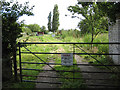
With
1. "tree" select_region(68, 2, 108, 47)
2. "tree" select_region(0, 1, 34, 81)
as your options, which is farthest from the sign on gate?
"tree" select_region(68, 2, 108, 47)

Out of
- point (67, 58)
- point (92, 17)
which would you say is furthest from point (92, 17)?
point (67, 58)

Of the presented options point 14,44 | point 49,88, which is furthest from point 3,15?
point 49,88

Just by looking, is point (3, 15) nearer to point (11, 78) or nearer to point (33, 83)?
point (11, 78)

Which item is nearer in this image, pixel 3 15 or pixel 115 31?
pixel 3 15

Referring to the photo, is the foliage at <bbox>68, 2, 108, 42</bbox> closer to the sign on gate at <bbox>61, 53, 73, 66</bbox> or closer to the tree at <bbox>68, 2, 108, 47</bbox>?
the tree at <bbox>68, 2, 108, 47</bbox>

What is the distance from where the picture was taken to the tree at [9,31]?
318cm

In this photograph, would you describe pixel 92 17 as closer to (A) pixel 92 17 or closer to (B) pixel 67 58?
(A) pixel 92 17

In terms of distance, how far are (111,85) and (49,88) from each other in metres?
1.65

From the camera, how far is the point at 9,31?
10.7ft

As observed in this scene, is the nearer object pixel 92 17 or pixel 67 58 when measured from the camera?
pixel 67 58

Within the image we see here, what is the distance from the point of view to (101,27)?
24.0 ft

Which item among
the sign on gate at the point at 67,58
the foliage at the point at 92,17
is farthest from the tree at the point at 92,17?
the sign on gate at the point at 67,58

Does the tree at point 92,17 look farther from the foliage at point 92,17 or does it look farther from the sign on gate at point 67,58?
the sign on gate at point 67,58

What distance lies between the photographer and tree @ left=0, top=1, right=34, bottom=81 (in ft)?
10.4
